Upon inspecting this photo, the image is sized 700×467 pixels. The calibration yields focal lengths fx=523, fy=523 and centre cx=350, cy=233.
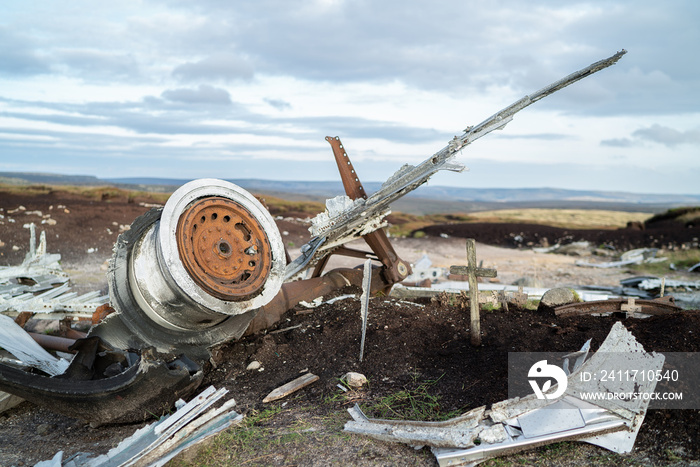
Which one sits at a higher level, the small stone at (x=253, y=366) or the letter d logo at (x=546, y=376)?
the letter d logo at (x=546, y=376)

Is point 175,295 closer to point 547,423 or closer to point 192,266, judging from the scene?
point 192,266

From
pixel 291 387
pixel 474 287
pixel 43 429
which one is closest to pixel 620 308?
pixel 474 287

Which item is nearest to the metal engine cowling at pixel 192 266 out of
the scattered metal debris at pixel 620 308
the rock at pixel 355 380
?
the rock at pixel 355 380

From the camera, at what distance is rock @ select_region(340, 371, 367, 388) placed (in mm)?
5879

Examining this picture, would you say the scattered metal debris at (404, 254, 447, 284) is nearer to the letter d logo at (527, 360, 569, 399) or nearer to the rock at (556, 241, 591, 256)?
the letter d logo at (527, 360, 569, 399)

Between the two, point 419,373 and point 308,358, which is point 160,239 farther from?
point 419,373

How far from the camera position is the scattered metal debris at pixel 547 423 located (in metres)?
4.52

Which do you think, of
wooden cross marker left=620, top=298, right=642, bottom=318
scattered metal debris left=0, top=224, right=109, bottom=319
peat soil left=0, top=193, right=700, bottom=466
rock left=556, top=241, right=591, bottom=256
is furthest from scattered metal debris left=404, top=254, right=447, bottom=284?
rock left=556, top=241, right=591, bottom=256

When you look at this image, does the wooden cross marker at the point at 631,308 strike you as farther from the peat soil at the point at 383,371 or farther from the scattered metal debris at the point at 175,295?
the scattered metal debris at the point at 175,295

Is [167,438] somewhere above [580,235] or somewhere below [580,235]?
below

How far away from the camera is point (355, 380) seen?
232 inches

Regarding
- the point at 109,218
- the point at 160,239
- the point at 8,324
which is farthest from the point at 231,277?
the point at 109,218

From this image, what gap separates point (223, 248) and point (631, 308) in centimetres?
603

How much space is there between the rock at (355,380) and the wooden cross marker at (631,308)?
173 inches
